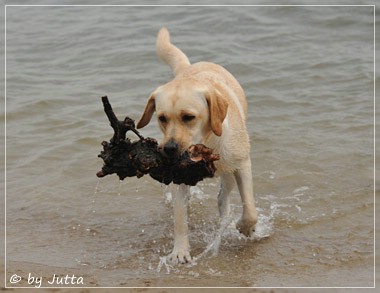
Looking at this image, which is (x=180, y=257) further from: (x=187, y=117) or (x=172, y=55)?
(x=172, y=55)

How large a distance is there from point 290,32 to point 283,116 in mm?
3720

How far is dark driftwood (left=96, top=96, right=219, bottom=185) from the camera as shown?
15.2 ft

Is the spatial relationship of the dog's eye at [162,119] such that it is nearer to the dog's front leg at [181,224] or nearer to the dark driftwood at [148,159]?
the dark driftwood at [148,159]

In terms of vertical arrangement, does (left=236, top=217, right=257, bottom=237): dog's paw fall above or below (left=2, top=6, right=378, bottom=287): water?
above

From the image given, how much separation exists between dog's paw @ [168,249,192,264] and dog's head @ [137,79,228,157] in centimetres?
86

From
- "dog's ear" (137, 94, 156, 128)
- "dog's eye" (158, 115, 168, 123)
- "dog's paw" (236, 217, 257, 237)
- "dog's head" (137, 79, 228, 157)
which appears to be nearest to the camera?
"dog's head" (137, 79, 228, 157)

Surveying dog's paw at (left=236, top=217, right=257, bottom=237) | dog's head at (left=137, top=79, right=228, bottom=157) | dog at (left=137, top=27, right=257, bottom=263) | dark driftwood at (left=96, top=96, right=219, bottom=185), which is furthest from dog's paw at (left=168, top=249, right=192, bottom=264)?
dog's head at (left=137, top=79, right=228, bottom=157)

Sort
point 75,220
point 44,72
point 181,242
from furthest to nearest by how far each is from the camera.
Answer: point 44,72 → point 75,220 → point 181,242

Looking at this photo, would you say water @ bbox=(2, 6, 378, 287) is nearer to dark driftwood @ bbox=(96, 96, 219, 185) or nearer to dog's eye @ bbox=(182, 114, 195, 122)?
dark driftwood @ bbox=(96, 96, 219, 185)

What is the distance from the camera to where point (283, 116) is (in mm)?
8633

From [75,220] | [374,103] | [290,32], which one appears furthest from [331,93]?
[75,220]

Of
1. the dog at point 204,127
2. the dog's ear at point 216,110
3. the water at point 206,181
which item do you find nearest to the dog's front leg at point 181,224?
the dog at point 204,127

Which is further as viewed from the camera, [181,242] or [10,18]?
[10,18]

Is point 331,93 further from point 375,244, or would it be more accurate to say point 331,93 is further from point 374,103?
Answer: point 375,244
